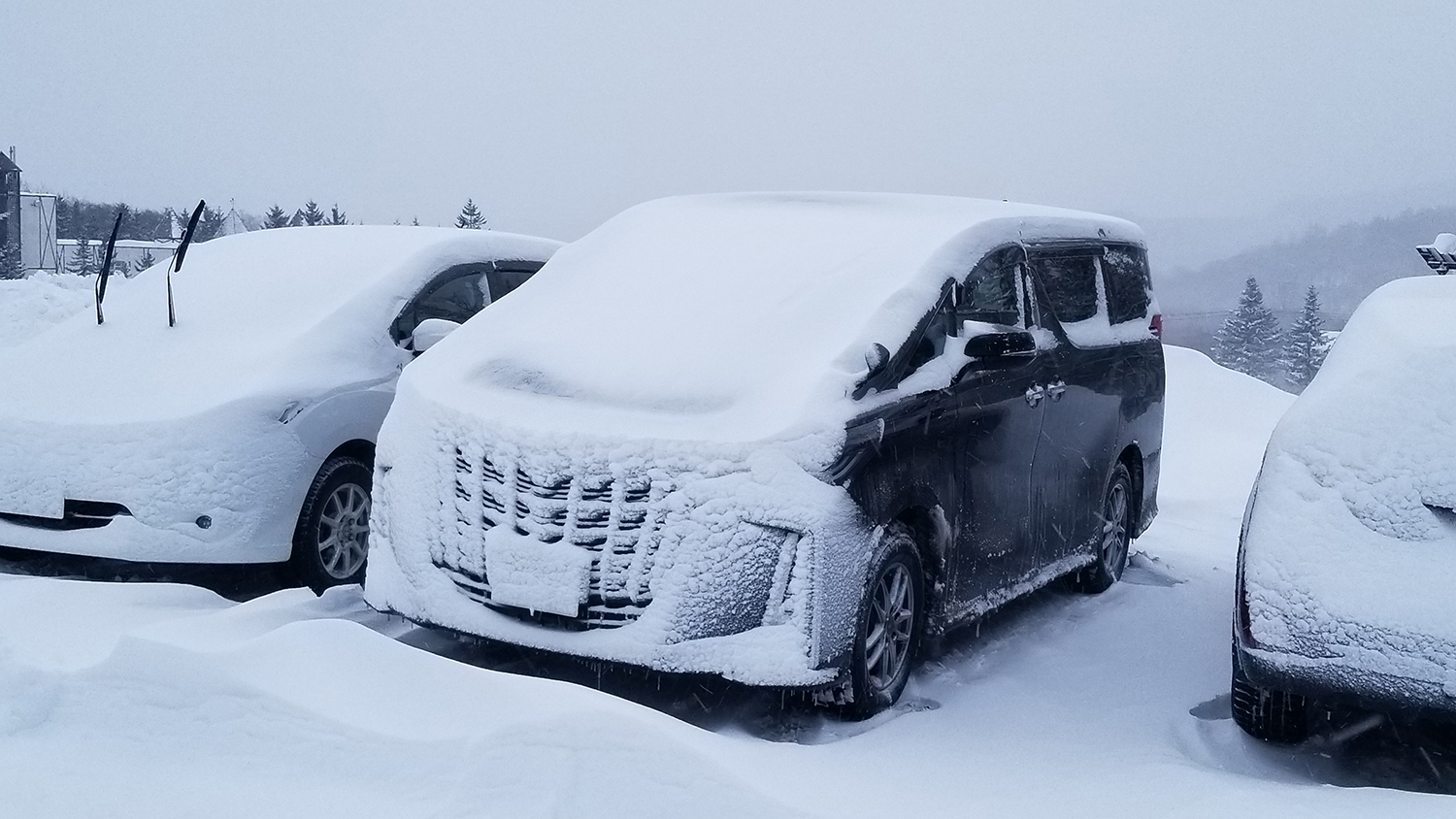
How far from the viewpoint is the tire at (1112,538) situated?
6.34 m

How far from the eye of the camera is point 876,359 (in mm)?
4102

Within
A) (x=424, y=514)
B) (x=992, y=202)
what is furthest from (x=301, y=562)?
(x=992, y=202)

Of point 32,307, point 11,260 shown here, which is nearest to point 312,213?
point 11,260

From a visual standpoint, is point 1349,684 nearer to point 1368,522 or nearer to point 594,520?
point 1368,522

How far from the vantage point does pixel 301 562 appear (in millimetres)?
5301

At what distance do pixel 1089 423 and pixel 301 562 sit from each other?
11.7 ft

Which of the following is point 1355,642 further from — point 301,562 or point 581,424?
point 301,562

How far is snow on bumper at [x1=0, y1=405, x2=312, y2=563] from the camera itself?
5.05 meters

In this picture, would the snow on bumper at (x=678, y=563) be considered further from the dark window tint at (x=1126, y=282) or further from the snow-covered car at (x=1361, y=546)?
the dark window tint at (x=1126, y=282)

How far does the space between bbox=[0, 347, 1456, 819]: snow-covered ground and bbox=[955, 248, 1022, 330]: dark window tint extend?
1392 mm

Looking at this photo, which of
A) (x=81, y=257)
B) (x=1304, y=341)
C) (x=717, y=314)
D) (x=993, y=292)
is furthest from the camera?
(x=1304, y=341)

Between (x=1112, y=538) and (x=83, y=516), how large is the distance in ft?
15.9

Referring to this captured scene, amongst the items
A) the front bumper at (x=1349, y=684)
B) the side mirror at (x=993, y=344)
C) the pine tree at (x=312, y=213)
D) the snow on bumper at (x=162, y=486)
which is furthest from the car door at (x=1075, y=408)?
the pine tree at (x=312, y=213)

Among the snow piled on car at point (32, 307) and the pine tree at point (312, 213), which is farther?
the pine tree at point (312, 213)
